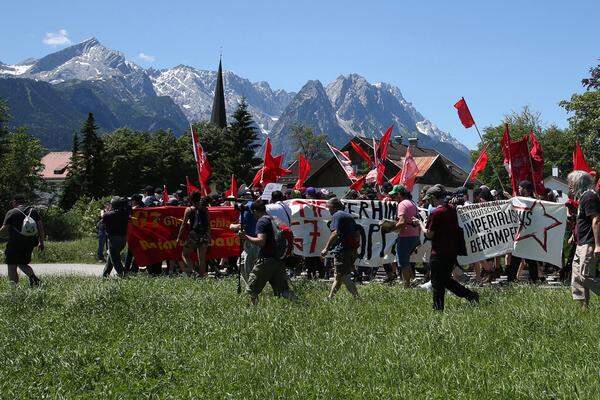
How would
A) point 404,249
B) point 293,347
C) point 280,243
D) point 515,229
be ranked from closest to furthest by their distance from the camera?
point 293,347 < point 280,243 < point 404,249 < point 515,229

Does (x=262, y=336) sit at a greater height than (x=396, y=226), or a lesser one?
lesser

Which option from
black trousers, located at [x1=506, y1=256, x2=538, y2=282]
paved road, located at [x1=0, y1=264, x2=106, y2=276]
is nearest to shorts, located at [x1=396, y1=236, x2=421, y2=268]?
black trousers, located at [x1=506, y1=256, x2=538, y2=282]

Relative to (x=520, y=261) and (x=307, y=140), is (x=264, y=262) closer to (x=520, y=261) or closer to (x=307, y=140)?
(x=520, y=261)

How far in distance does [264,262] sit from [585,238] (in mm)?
4025

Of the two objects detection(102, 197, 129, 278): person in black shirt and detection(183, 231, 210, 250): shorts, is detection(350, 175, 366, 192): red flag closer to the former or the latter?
detection(183, 231, 210, 250): shorts

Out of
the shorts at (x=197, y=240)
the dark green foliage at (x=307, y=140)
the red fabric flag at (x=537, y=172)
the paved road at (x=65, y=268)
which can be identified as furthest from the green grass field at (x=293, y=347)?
the dark green foliage at (x=307, y=140)

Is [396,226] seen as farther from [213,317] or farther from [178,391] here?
[178,391]

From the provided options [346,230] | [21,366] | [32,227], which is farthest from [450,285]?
[32,227]

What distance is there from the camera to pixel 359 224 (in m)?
14.6

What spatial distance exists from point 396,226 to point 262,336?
178 inches

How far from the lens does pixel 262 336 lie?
752 cm

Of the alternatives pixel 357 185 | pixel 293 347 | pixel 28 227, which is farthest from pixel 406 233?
pixel 28 227

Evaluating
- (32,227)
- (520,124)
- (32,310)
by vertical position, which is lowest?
(32,310)

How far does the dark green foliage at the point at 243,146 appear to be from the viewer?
69938mm
